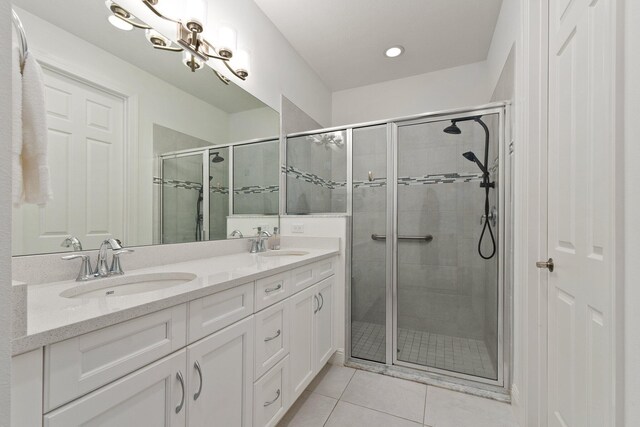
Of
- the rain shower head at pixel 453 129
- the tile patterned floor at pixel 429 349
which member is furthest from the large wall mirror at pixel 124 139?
the rain shower head at pixel 453 129

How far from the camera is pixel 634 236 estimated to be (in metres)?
0.62

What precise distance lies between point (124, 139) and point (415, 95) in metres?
2.67

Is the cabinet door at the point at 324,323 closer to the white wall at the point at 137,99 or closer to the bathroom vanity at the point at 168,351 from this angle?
the bathroom vanity at the point at 168,351

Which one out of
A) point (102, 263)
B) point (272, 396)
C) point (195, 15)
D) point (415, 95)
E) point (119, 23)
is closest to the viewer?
point (102, 263)

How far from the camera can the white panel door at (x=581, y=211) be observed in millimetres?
778

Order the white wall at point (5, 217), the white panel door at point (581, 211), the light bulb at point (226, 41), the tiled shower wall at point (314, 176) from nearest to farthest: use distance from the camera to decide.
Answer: the white wall at point (5, 217) < the white panel door at point (581, 211) < the light bulb at point (226, 41) < the tiled shower wall at point (314, 176)

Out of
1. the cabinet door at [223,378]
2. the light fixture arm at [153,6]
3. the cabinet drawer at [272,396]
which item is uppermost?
the light fixture arm at [153,6]

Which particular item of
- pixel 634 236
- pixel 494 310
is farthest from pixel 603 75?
pixel 494 310

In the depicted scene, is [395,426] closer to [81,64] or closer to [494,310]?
[494,310]

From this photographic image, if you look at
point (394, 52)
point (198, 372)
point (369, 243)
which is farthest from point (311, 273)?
point (394, 52)

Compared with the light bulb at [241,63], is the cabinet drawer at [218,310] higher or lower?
lower

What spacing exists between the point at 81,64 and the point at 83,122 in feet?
0.72

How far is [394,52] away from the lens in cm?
249

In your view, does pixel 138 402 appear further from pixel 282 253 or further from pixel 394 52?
pixel 394 52
